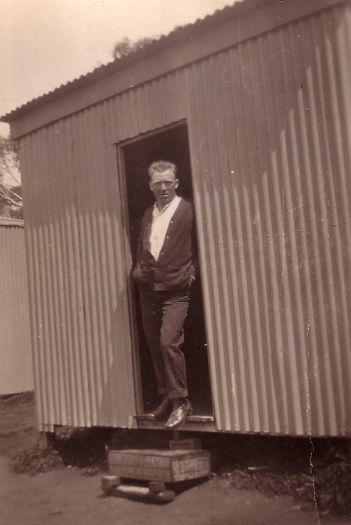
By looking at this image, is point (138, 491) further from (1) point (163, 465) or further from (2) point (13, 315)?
(2) point (13, 315)

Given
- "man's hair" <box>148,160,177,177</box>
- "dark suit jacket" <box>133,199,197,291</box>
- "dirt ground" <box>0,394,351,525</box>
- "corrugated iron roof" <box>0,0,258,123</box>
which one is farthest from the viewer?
"man's hair" <box>148,160,177,177</box>

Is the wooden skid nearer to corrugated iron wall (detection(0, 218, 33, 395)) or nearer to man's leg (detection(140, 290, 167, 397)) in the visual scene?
man's leg (detection(140, 290, 167, 397))

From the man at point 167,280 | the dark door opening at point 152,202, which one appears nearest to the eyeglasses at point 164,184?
the man at point 167,280

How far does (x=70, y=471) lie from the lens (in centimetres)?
767

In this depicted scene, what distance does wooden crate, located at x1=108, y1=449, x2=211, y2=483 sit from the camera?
598cm

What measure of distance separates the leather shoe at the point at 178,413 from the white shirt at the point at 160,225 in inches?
58.2

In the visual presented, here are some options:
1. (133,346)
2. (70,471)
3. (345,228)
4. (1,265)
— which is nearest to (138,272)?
(133,346)

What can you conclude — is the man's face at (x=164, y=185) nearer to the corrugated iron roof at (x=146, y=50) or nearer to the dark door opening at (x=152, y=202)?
the dark door opening at (x=152, y=202)

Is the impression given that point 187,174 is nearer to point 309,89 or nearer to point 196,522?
point 309,89

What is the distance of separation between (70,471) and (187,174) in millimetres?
3944

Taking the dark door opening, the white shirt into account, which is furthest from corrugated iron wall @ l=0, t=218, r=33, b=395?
the white shirt

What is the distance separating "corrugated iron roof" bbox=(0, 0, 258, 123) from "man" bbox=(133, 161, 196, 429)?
124 cm

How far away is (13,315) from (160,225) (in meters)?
8.77

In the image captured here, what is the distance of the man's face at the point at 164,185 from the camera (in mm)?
6531
